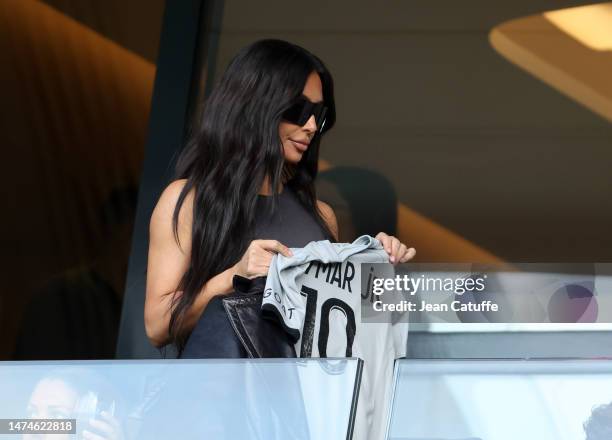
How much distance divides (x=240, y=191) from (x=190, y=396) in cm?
51

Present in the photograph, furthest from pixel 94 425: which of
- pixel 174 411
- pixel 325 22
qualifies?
pixel 325 22

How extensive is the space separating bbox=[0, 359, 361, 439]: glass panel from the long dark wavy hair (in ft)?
0.82

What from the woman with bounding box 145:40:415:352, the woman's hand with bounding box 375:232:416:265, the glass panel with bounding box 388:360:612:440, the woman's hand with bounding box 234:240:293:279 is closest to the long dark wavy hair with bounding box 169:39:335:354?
the woman with bounding box 145:40:415:352

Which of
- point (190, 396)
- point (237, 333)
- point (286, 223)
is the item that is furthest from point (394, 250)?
point (190, 396)

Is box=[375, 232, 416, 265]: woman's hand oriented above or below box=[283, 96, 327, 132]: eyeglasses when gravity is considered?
below

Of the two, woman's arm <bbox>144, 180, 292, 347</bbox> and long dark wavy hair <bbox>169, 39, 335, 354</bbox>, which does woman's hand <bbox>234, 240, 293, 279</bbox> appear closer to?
woman's arm <bbox>144, 180, 292, 347</bbox>

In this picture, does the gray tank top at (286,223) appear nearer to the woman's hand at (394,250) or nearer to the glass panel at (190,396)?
the woman's hand at (394,250)

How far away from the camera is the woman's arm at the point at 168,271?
219cm

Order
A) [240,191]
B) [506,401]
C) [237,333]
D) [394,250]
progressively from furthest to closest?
[240,191] → [394,250] → [237,333] → [506,401]

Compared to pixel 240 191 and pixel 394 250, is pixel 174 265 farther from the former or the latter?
pixel 394 250

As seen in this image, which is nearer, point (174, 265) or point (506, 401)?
point (506, 401)

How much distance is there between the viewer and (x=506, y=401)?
6.24ft

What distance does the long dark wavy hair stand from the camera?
2.25m

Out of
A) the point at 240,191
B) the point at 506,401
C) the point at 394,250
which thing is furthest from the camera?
the point at 240,191
